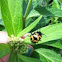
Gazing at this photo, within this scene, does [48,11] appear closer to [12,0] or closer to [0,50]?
[12,0]

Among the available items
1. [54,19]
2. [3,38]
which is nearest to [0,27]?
[3,38]

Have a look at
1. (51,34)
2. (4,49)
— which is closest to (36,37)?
(51,34)

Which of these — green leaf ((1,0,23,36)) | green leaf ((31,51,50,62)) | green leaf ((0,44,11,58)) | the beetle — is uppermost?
green leaf ((1,0,23,36))

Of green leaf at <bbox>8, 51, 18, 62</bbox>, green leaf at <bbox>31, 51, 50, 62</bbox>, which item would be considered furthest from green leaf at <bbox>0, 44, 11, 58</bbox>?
green leaf at <bbox>31, 51, 50, 62</bbox>

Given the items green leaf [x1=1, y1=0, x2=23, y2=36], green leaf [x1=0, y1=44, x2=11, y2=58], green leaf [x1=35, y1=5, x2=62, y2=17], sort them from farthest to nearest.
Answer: green leaf [x1=35, y1=5, x2=62, y2=17] < green leaf [x1=1, y1=0, x2=23, y2=36] < green leaf [x1=0, y1=44, x2=11, y2=58]

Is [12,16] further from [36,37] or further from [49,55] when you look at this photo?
[49,55]

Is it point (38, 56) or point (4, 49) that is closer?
point (4, 49)

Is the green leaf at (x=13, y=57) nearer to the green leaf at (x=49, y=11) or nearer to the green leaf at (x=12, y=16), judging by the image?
the green leaf at (x=12, y=16)

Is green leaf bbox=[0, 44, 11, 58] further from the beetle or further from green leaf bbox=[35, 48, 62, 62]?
green leaf bbox=[35, 48, 62, 62]
